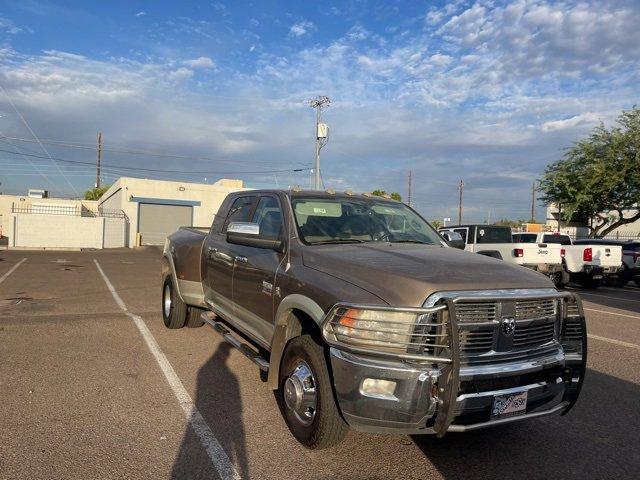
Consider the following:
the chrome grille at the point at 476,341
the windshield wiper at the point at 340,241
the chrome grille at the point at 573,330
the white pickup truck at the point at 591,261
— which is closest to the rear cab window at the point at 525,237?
the white pickup truck at the point at 591,261

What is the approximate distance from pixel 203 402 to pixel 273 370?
3.00ft

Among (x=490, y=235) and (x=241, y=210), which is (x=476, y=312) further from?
(x=490, y=235)

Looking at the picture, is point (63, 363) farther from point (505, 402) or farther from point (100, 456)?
point (505, 402)

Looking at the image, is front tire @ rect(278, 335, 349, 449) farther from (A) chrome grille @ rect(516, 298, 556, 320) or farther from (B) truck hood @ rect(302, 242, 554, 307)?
(A) chrome grille @ rect(516, 298, 556, 320)

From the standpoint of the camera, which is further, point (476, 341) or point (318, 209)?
point (318, 209)

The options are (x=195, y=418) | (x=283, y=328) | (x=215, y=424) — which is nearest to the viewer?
(x=283, y=328)

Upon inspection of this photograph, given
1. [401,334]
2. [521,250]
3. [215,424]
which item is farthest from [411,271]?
[521,250]

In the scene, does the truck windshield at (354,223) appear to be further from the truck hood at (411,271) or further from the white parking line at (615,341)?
the white parking line at (615,341)

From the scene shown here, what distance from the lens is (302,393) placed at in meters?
3.65

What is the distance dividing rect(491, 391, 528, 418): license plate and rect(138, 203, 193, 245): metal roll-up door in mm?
35106

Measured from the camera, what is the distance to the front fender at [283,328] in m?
3.83

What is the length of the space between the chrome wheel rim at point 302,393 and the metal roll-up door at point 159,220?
1347 inches

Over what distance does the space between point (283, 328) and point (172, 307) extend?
3.73 meters

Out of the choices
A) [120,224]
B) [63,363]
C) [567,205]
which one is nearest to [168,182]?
[120,224]
